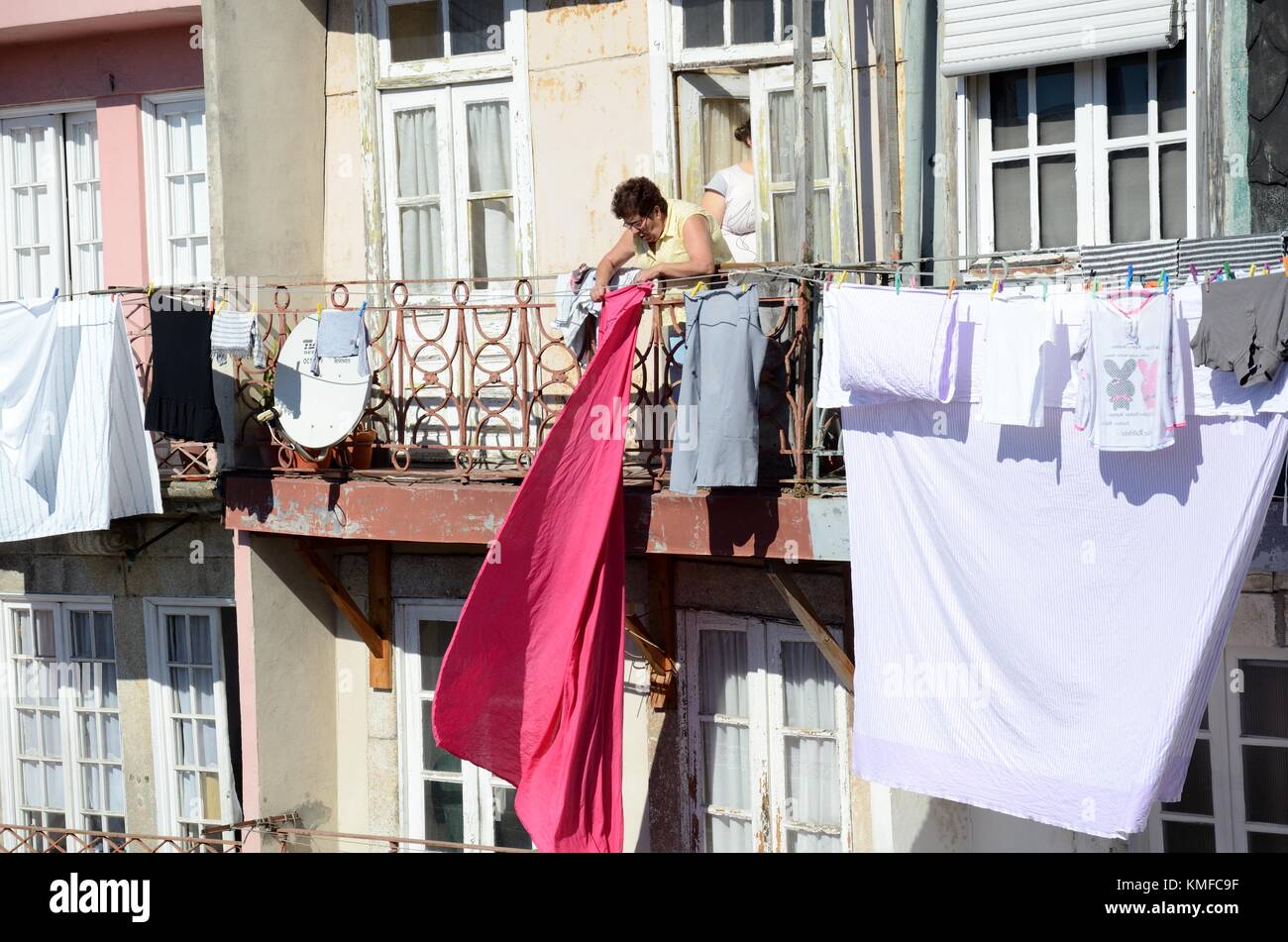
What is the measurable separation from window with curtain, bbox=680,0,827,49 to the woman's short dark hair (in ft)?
5.17

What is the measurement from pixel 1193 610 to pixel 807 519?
6.66 feet

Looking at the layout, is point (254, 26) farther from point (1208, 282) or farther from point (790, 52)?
point (1208, 282)

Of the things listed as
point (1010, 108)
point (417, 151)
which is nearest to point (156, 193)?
point (417, 151)

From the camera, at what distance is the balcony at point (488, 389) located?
28.2ft

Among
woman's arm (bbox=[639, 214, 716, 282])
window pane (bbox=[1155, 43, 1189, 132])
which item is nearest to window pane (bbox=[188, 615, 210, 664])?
woman's arm (bbox=[639, 214, 716, 282])

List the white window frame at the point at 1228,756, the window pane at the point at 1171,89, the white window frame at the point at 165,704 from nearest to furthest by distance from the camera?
1. the window pane at the point at 1171,89
2. the white window frame at the point at 1228,756
3. the white window frame at the point at 165,704

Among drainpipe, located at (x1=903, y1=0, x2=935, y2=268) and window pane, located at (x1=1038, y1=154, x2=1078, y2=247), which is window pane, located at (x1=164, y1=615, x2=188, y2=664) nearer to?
drainpipe, located at (x1=903, y1=0, x2=935, y2=268)

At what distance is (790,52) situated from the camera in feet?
32.3

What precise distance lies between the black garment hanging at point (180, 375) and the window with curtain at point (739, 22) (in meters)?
3.47

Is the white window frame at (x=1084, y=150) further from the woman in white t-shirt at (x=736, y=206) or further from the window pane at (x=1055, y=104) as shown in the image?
the woman in white t-shirt at (x=736, y=206)

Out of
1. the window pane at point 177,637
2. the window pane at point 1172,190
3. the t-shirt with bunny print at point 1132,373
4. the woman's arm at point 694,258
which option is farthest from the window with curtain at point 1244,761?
the window pane at point 177,637

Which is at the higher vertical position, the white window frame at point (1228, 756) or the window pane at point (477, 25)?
the window pane at point (477, 25)

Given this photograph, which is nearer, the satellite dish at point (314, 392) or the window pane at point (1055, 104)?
the window pane at point (1055, 104)

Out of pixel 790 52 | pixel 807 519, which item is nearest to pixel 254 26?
pixel 790 52
